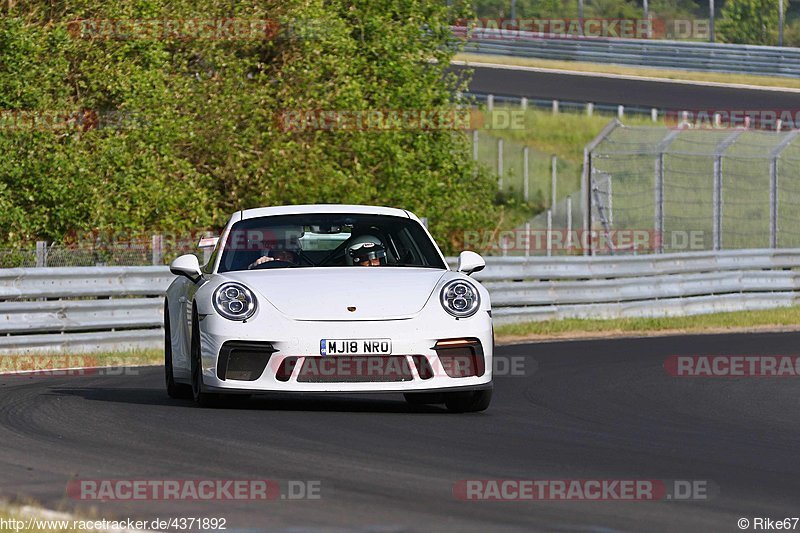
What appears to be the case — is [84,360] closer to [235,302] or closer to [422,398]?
[422,398]

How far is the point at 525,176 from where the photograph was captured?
40.0 meters

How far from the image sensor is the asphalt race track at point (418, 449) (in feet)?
19.9

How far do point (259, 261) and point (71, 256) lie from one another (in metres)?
9.91

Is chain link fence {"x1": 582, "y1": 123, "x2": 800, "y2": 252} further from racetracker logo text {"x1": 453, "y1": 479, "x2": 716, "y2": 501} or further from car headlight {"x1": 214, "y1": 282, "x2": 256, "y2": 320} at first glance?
racetracker logo text {"x1": 453, "y1": 479, "x2": 716, "y2": 501}

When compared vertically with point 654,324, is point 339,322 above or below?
above

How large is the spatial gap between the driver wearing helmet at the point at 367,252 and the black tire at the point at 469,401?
107 centimetres

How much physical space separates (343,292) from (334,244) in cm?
141

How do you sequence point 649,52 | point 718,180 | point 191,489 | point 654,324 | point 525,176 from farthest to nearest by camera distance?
point 649,52 → point 525,176 → point 718,180 → point 654,324 → point 191,489

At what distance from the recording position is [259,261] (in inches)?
407

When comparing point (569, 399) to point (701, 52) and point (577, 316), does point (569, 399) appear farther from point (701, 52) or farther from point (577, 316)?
point (701, 52)

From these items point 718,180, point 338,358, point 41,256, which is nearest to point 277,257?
point 338,358

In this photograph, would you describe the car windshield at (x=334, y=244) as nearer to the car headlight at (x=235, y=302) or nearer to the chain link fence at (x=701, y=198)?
the car headlight at (x=235, y=302)

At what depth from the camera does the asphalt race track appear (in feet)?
19.9

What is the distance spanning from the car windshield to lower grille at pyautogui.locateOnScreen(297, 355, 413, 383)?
3.59 feet
